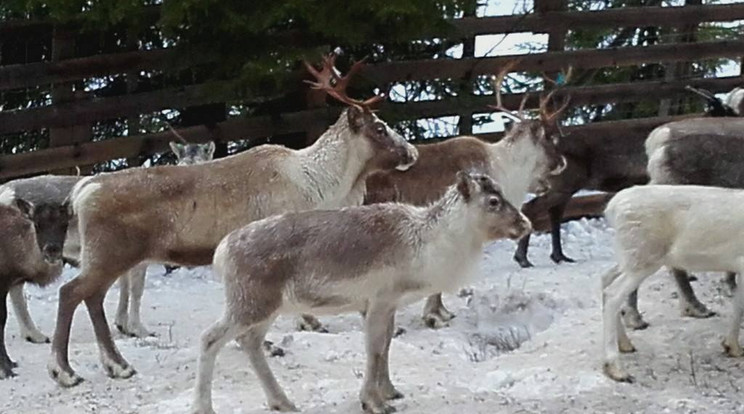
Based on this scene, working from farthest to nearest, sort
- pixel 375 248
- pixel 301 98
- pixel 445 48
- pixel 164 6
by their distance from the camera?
pixel 445 48 < pixel 301 98 < pixel 164 6 < pixel 375 248

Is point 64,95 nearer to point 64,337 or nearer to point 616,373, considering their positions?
point 64,337

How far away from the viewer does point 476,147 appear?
30.8ft

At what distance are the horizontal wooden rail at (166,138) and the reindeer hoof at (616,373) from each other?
433cm

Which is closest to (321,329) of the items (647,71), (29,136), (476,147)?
(476,147)

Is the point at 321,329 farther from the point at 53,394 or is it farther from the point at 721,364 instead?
the point at 721,364

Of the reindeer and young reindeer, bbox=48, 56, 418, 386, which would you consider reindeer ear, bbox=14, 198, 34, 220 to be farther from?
the reindeer

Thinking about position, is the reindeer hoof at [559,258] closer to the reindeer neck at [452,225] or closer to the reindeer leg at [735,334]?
the reindeer leg at [735,334]

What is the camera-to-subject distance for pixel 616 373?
6879 millimetres

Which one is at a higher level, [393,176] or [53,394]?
[393,176]

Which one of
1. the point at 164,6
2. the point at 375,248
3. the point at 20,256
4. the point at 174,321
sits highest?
the point at 164,6

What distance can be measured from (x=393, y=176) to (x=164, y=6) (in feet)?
8.50

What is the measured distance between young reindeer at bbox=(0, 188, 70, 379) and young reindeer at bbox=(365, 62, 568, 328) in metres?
2.23

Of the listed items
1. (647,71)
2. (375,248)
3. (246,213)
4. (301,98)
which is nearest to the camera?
(375,248)

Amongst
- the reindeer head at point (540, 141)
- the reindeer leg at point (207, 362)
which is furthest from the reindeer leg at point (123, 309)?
the reindeer head at point (540, 141)
